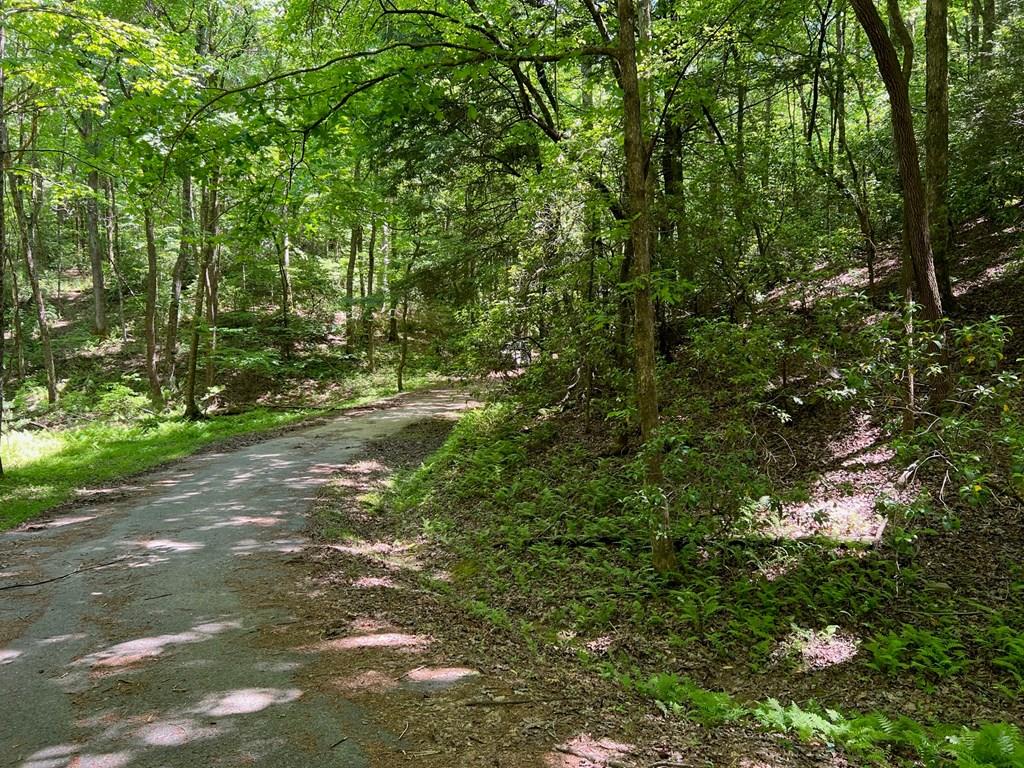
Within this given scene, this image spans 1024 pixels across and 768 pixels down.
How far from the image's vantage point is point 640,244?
6.05m

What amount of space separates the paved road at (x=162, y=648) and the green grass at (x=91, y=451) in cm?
131

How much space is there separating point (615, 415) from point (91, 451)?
488 inches

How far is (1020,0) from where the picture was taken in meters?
13.3

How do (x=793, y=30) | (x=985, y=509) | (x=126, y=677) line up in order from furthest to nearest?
(x=793, y=30) < (x=985, y=509) < (x=126, y=677)

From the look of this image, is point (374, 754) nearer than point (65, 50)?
Yes

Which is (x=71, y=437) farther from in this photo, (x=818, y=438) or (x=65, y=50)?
(x=818, y=438)

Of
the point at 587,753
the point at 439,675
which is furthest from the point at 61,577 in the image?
the point at 587,753

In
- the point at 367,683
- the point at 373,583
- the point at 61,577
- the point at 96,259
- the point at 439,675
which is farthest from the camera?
the point at 96,259

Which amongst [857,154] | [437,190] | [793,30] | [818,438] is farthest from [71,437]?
[857,154]

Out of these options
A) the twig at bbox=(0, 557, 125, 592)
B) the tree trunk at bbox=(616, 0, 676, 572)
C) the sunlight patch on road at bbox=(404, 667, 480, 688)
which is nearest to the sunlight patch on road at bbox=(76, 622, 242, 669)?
the sunlight patch on road at bbox=(404, 667, 480, 688)

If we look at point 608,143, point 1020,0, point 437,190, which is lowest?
point 608,143

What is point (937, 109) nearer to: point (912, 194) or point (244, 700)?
point (912, 194)

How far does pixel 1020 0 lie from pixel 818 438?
12.5 meters

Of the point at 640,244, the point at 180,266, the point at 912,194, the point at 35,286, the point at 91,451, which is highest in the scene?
the point at 180,266
